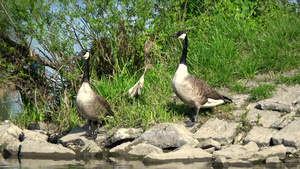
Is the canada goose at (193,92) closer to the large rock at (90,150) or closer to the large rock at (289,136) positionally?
the large rock at (289,136)

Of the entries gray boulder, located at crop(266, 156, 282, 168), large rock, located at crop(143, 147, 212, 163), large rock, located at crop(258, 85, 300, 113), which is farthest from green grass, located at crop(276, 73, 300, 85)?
large rock, located at crop(143, 147, 212, 163)

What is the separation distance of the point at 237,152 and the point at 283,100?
2.47 metres

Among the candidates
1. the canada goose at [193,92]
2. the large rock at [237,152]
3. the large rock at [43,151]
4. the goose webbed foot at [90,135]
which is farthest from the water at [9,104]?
the large rock at [237,152]

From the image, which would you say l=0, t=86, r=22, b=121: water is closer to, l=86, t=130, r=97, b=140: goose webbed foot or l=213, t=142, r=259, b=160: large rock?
l=86, t=130, r=97, b=140: goose webbed foot

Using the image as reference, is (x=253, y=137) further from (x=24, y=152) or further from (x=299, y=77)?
(x=24, y=152)

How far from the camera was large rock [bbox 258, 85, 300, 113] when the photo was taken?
8859 mm

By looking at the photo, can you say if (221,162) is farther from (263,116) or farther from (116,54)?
(116,54)

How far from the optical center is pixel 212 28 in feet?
38.8

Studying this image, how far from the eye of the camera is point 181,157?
716 centimetres

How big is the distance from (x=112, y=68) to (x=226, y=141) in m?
3.95

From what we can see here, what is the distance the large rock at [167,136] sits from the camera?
26.0ft

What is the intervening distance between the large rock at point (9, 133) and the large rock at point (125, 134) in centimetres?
211

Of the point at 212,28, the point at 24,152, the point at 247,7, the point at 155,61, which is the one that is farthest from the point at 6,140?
the point at 247,7

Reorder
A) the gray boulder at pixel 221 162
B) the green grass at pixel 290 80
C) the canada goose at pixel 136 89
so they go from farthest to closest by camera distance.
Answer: the canada goose at pixel 136 89 < the green grass at pixel 290 80 < the gray boulder at pixel 221 162
